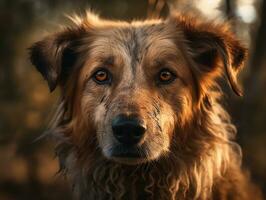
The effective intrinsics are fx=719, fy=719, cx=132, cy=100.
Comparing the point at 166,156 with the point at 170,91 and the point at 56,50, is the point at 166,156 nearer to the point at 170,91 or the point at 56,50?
the point at 170,91

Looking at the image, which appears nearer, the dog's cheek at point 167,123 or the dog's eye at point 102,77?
the dog's cheek at point 167,123

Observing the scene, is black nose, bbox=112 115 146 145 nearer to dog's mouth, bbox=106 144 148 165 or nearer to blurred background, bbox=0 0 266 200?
dog's mouth, bbox=106 144 148 165

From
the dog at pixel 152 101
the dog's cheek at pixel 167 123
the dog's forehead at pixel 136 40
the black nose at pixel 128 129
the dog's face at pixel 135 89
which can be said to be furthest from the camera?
the dog's forehead at pixel 136 40

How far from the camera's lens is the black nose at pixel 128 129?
5.80 meters

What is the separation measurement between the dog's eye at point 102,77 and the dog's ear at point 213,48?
3.05ft

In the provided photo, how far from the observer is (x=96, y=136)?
651 centimetres

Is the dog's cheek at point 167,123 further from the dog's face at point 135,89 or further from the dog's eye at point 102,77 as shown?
the dog's eye at point 102,77

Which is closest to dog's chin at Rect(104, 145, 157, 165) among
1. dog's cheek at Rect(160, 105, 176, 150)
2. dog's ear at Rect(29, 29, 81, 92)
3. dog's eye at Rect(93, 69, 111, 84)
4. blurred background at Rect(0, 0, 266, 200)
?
dog's cheek at Rect(160, 105, 176, 150)

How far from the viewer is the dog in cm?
641

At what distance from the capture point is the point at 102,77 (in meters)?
6.59

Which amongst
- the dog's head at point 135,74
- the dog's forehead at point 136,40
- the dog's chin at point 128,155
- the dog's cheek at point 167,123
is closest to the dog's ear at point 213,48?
the dog's head at point 135,74

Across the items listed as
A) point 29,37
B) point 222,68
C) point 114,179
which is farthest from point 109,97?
point 29,37

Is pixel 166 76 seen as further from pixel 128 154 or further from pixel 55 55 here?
pixel 55 55

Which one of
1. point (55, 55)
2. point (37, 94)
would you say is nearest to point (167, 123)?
point (55, 55)
